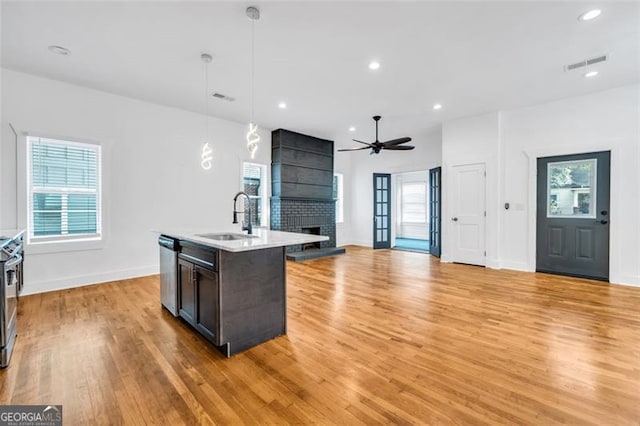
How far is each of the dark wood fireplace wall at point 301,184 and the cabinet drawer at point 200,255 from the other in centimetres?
377

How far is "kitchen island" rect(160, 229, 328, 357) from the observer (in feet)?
7.41

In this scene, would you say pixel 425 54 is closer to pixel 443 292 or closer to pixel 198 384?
pixel 443 292

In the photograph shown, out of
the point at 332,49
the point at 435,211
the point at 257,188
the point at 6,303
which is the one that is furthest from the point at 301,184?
the point at 6,303

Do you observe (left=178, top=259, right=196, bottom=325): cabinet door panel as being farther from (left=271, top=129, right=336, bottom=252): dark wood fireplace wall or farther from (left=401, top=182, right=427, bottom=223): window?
(left=401, top=182, right=427, bottom=223): window

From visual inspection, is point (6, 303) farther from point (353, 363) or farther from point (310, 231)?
point (310, 231)

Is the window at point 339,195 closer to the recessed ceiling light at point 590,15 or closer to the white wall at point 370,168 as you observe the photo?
the white wall at point 370,168

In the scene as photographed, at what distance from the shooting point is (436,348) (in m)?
2.39

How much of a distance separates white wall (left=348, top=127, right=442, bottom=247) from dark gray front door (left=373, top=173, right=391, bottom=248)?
166mm

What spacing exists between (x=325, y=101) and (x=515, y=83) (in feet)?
9.40

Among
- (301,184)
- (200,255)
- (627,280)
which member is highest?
(301,184)

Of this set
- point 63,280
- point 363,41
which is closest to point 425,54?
point 363,41

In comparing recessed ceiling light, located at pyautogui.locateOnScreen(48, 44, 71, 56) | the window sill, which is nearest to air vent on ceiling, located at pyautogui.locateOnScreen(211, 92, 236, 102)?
recessed ceiling light, located at pyautogui.locateOnScreen(48, 44, 71, 56)

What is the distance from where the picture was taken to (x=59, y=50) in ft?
10.7

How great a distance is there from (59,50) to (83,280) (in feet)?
10.2
